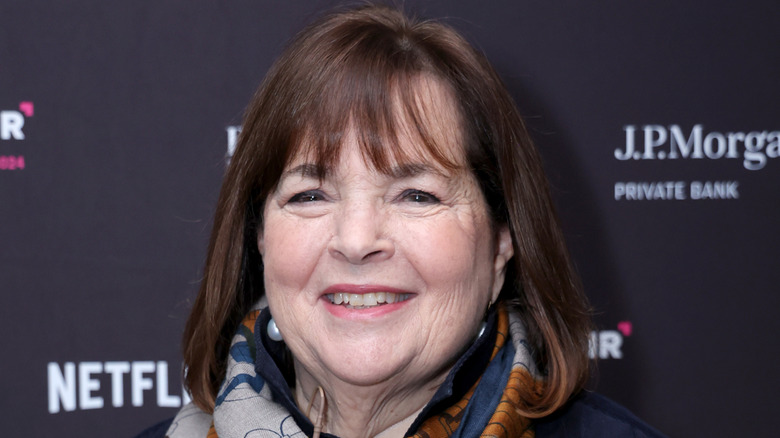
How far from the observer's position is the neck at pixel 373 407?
1210 millimetres

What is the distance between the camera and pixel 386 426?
1.25m

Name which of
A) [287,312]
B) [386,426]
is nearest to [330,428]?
[386,426]

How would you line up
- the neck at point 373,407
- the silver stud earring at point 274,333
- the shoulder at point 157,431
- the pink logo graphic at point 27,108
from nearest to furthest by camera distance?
the neck at point 373,407 → the silver stud earring at point 274,333 → the shoulder at point 157,431 → the pink logo graphic at point 27,108

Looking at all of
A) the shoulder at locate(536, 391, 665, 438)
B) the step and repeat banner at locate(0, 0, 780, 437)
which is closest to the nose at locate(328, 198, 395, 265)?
the shoulder at locate(536, 391, 665, 438)

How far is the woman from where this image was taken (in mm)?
1115

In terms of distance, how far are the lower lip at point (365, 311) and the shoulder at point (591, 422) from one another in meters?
0.33

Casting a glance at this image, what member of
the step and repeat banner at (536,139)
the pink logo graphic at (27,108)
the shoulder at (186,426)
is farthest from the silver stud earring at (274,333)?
the pink logo graphic at (27,108)

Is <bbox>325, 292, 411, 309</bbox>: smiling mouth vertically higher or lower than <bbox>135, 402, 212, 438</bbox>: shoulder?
higher

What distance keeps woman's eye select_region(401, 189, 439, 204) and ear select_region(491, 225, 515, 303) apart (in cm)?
17

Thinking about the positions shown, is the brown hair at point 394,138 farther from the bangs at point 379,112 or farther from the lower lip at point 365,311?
the lower lip at point 365,311

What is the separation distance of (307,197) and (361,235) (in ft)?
0.46

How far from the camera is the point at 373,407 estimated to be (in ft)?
4.00

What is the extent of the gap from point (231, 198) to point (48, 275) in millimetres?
786

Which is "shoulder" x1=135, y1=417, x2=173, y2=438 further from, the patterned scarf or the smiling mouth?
the smiling mouth
